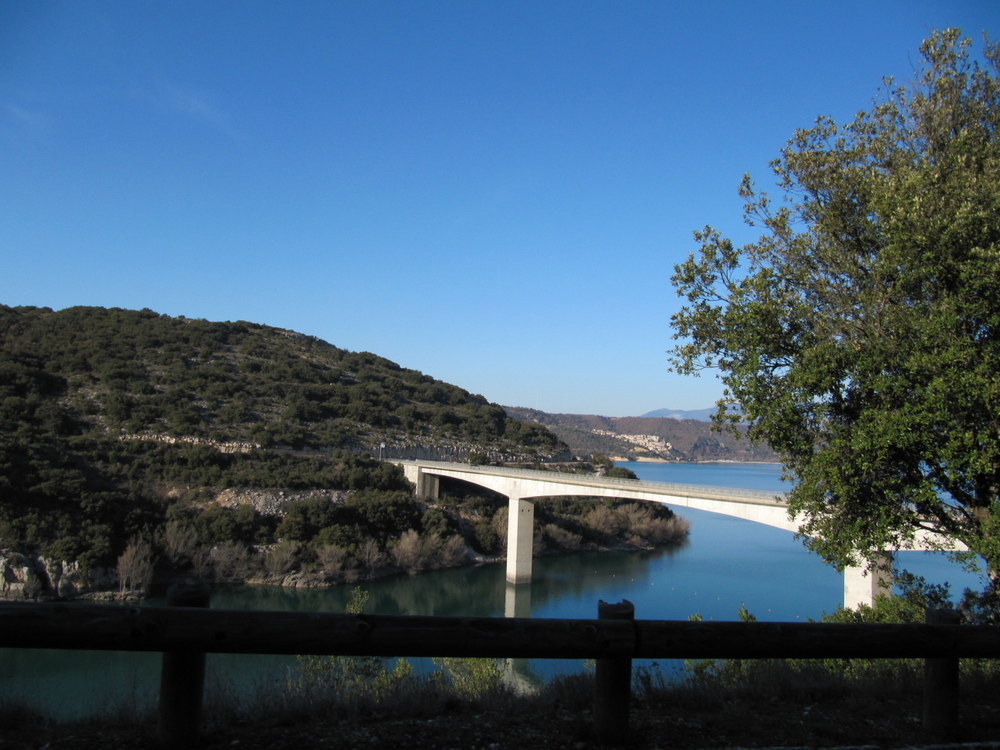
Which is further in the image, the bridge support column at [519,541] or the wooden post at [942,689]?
the bridge support column at [519,541]

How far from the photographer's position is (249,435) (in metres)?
44.9

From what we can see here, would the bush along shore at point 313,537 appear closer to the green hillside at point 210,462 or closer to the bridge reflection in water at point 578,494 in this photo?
the green hillside at point 210,462

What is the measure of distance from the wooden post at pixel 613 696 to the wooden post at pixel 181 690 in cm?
177

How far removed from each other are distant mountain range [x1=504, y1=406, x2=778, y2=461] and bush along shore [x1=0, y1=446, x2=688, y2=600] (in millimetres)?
72151

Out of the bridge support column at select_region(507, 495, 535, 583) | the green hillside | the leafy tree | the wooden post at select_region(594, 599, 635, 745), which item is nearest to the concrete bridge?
the bridge support column at select_region(507, 495, 535, 583)

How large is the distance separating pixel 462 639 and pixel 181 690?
1.22 metres

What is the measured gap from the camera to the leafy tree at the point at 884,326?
6.91m

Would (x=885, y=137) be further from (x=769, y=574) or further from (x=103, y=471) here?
(x=103, y=471)

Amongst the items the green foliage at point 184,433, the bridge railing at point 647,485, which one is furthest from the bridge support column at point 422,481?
the green foliage at point 184,433

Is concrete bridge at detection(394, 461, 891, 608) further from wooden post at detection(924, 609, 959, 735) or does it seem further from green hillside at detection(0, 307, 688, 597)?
wooden post at detection(924, 609, 959, 735)

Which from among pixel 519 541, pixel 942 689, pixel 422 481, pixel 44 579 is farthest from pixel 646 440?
pixel 942 689

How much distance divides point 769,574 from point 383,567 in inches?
714

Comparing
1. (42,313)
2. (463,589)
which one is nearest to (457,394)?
(42,313)

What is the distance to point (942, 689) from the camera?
374 centimetres
